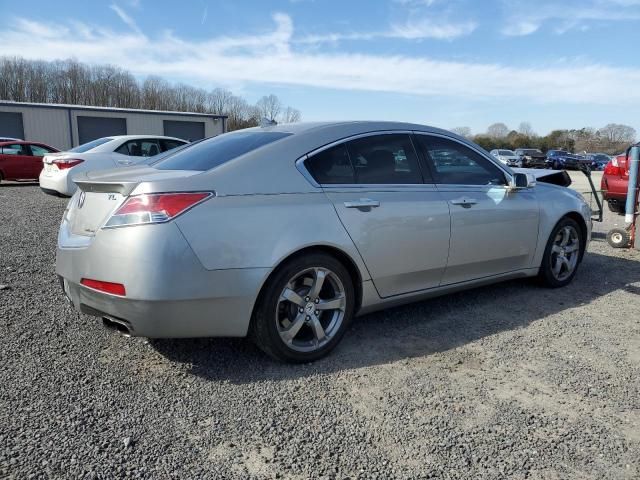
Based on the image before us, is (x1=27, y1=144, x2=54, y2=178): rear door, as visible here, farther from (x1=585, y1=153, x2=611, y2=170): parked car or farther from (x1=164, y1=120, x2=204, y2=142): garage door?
(x1=585, y1=153, x2=611, y2=170): parked car

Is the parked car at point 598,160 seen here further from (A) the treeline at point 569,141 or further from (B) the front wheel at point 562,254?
(B) the front wheel at point 562,254

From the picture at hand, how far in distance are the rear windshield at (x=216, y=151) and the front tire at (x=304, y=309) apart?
789mm

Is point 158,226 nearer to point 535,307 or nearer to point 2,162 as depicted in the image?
point 535,307

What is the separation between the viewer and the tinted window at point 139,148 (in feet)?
36.0

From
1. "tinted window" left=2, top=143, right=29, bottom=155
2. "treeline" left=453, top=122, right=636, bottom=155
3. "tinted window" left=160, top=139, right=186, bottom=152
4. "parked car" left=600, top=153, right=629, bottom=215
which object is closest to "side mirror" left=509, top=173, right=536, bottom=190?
"parked car" left=600, top=153, right=629, bottom=215

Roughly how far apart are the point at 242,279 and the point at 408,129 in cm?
190

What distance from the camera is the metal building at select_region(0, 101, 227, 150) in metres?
29.9

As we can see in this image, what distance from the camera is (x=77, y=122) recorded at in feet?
103

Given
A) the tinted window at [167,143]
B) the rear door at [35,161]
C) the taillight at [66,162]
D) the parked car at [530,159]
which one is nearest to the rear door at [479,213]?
the taillight at [66,162]

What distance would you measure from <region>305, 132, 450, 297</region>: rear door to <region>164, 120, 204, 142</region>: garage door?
1275 inches

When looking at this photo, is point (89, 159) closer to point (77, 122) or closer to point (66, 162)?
point (66, 162)

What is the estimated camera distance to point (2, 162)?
50.1ft

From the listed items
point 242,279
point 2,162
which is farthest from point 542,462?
point 2,162

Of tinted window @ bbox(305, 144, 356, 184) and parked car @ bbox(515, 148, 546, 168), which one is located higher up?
tinted window @ bbox(305, 144, 356, 184)
